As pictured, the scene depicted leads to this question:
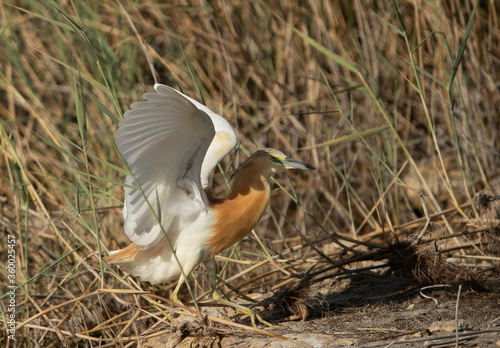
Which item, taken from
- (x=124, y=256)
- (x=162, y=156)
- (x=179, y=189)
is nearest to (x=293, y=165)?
(x=179, y=189)

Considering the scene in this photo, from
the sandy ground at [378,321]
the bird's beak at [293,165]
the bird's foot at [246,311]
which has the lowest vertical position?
the sandy ground at [378,321]

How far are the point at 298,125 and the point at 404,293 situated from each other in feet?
6.07

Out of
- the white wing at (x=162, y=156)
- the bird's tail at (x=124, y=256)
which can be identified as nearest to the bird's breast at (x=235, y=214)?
the white wing at (x=162, y=156)

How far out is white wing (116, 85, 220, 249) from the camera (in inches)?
91.6

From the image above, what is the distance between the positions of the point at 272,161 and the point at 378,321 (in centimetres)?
89

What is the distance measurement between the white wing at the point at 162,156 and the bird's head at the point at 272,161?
34 cm

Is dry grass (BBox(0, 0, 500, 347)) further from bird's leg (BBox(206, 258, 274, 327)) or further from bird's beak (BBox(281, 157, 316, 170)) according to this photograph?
bird's beak (BBox(281, 157, 316, 170))

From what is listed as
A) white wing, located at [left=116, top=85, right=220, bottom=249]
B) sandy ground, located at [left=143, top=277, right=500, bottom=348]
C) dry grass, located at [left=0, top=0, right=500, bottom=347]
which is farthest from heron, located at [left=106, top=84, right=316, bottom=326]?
dry grass, located at [left=0, top=0, right=500, bottom=347]

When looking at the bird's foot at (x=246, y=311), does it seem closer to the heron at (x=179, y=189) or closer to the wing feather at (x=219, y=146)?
the heron at (x=179, y=189)

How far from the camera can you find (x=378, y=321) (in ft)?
9.18

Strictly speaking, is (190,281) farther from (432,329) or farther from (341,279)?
(432,329)

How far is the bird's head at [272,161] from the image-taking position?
9.52 feet

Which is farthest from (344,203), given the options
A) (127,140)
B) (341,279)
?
(127,140)

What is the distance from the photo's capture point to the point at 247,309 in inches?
113
